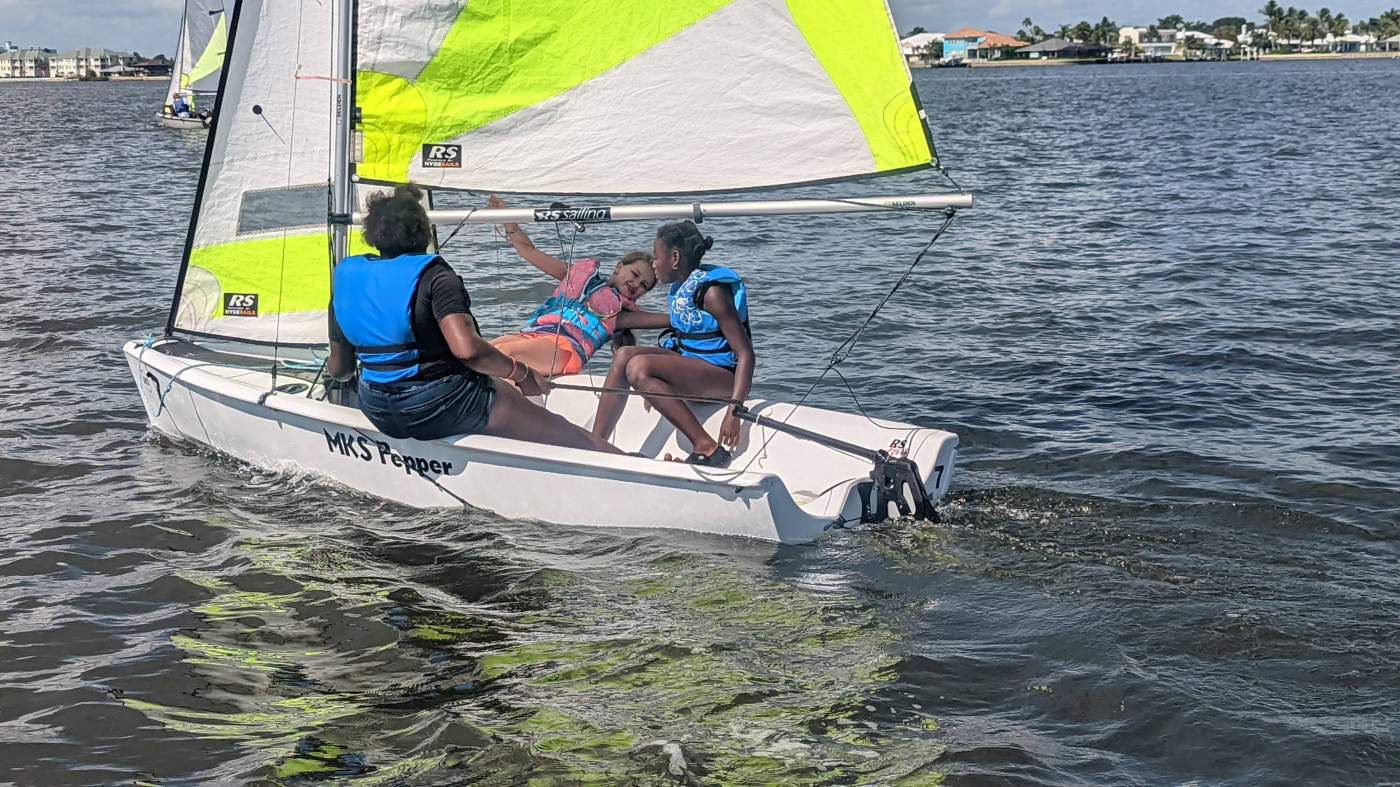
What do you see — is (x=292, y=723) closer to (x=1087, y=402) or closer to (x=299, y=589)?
(x=299, y=589)

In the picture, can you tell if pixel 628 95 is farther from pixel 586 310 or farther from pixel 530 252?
pixel 586 310

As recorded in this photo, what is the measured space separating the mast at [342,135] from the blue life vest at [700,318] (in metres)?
1.66

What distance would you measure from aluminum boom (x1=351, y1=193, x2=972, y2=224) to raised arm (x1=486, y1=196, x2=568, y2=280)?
0.50 metres

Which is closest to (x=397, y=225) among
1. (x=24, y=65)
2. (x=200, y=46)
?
(x=200, y=46)

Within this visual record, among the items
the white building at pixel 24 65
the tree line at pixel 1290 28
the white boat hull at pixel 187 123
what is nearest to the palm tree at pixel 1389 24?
the tree line at pixel 1290 28

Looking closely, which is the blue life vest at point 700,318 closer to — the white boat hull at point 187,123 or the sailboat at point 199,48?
the sailboat at point 199,48

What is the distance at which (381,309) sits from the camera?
19.5 ft

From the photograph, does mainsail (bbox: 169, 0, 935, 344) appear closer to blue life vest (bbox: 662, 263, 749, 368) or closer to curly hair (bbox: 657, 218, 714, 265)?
curly hair (bbox: 657, 218, 714, 265)

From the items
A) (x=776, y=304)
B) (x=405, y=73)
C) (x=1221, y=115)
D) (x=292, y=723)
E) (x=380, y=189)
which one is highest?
(x=1221, y=115)

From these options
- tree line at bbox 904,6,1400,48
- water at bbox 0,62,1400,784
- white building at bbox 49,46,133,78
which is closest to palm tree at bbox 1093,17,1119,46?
tree line at bbox 904,6,1400,48

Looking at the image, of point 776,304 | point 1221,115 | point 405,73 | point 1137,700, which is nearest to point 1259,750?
point 1137,700

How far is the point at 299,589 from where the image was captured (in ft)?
19.3

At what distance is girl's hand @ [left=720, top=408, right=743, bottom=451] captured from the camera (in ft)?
21.7

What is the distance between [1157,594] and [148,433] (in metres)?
5.96
